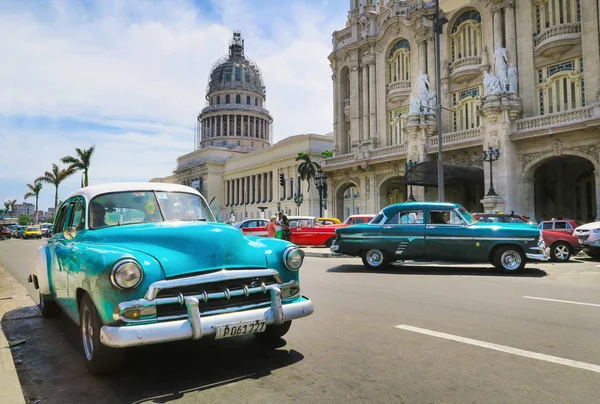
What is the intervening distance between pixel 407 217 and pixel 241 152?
90.2 m

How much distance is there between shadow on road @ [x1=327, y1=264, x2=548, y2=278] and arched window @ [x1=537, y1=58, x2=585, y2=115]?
16663 millimetres

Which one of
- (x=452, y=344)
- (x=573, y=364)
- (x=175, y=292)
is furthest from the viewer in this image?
(x=452, y=344)

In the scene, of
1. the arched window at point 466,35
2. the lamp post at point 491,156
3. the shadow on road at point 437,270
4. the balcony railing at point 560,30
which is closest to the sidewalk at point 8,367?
the shadow on road at point 437,270

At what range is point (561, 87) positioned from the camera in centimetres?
2527

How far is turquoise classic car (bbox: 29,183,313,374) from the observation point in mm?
3701

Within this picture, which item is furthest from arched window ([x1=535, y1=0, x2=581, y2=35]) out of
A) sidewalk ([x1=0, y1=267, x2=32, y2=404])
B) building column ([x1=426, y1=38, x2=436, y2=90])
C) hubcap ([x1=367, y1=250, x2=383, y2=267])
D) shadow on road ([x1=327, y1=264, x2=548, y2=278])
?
sidewalk ([x1=0, y1=267, x2=32, y2=404])

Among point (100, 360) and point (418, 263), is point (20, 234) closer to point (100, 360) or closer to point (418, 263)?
point (418, 263)

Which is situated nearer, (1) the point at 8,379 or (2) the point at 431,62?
(1) the point at 8,379

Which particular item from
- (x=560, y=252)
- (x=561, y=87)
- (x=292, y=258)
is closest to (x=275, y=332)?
(x=292, y=258)

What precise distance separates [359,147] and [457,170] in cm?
1133

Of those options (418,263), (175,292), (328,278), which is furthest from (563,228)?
(175,292)

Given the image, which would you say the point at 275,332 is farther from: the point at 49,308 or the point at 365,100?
the point at 365,100

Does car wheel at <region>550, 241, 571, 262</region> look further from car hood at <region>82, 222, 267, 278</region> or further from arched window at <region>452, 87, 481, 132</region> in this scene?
arched window at <region>452, 87, 481, 132</region>

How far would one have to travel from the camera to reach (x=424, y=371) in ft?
13.2
